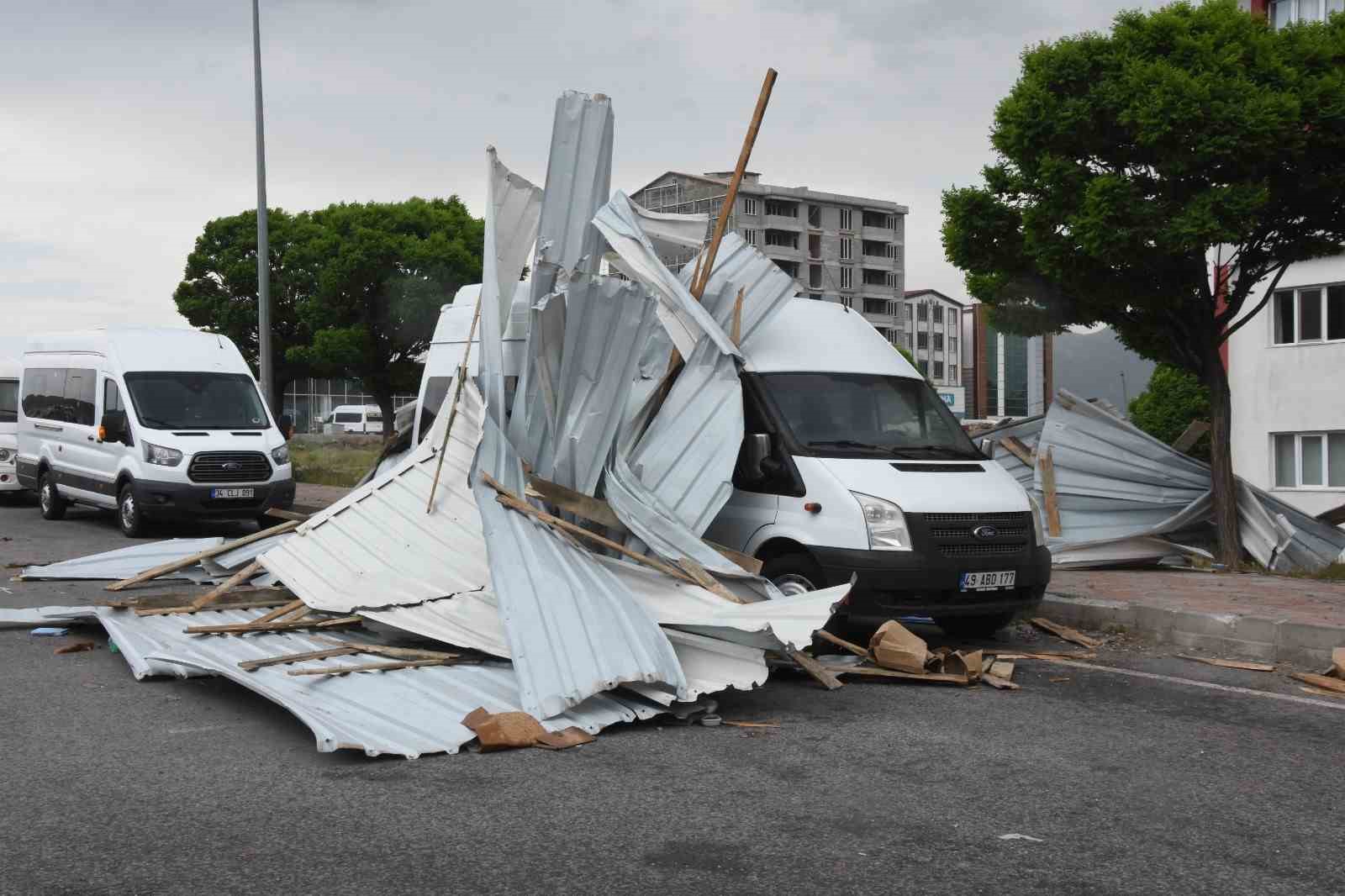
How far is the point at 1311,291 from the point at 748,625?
22.7 meters

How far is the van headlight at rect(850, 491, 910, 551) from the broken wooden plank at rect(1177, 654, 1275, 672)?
228 centimetres

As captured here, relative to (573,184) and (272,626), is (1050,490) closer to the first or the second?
(573,184)

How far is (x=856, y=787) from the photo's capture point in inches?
214

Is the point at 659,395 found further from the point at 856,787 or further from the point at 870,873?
the point at 870,873

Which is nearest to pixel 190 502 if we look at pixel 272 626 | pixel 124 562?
pixel 124 562

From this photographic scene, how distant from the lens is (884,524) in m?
8.35

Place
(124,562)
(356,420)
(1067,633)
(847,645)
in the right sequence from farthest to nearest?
(356,420) < (124,562) < (1067,633) < (847,645)

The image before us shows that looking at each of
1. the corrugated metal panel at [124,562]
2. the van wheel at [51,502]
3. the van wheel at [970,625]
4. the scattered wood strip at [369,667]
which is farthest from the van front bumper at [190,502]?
the van wheel at [970,625]

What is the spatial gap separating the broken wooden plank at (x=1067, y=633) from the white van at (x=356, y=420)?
225 ft

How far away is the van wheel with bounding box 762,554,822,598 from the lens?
28.0 feet

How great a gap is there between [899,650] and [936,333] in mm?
114899

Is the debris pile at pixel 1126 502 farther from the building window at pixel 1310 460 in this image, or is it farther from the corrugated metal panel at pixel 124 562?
the building window at pixel 1310 460

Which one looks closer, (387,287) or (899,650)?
(899,650)

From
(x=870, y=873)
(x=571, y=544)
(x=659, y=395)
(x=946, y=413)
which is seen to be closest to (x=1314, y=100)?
(x=946, y=413)
